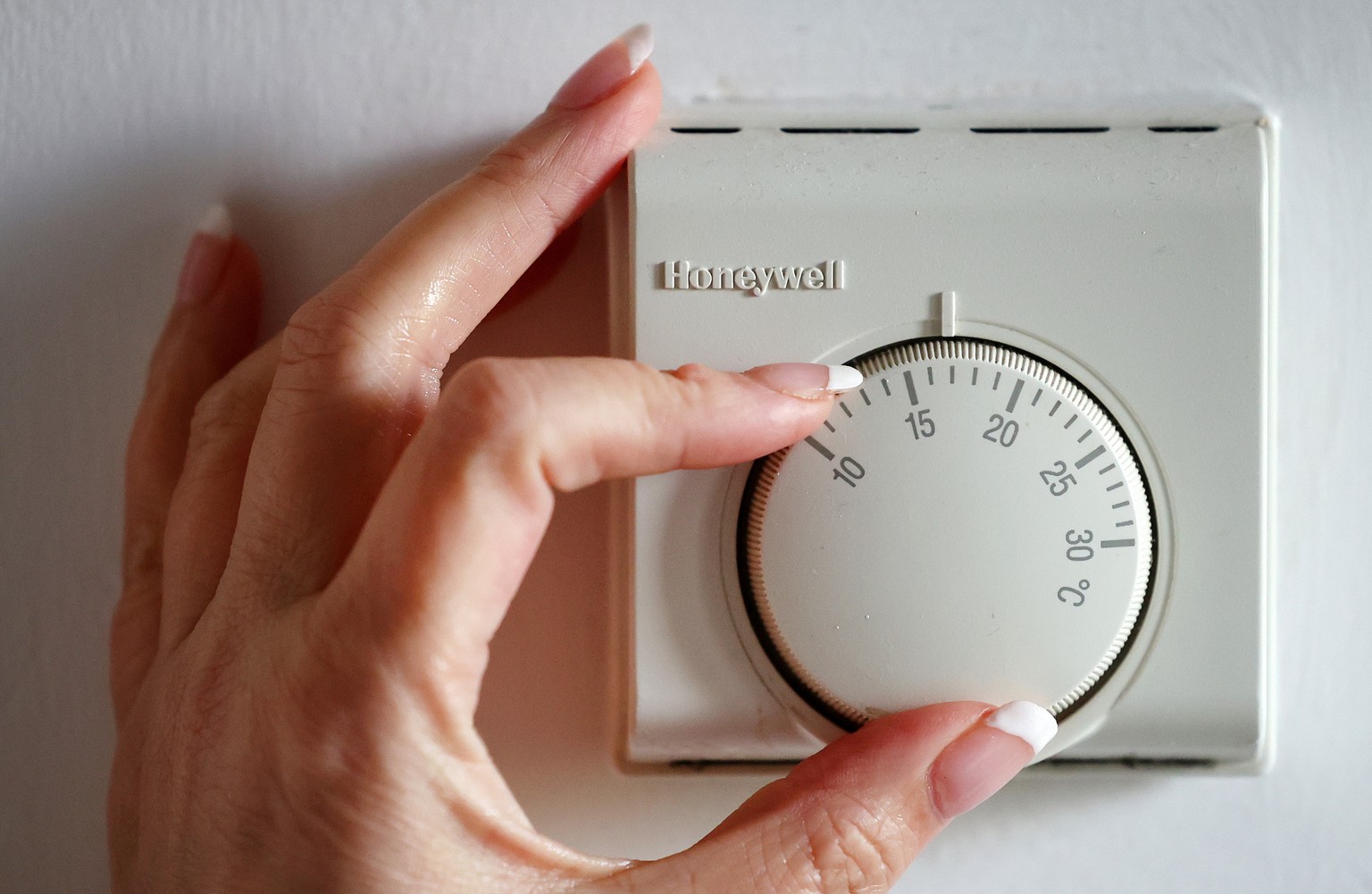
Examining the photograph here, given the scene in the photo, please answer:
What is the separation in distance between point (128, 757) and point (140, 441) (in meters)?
0.16

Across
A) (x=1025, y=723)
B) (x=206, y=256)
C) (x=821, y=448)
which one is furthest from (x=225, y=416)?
(x=1025, y=723)

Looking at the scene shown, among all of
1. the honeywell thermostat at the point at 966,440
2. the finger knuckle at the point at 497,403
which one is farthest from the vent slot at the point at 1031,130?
the finger knuckle at the point at 497,403

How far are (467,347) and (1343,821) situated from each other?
1.68ft

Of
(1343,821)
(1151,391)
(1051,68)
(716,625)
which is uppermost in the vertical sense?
(1051,68)

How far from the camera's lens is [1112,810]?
516 millimetres

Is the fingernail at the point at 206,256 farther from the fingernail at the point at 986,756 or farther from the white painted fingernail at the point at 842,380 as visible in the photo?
the fingernail at the point at 986,756

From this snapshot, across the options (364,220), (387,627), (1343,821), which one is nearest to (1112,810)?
(1343,821)

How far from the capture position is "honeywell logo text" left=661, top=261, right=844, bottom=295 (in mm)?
449

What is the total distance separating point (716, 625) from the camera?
461 mm

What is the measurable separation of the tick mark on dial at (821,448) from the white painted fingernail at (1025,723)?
13 cm

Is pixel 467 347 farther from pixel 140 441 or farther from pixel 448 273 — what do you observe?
pixel 140 441

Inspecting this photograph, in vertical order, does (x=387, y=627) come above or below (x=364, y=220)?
below

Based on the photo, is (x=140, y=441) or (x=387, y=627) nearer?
(x=387, y=627)

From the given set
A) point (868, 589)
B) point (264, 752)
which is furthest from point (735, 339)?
point (264, 752)
